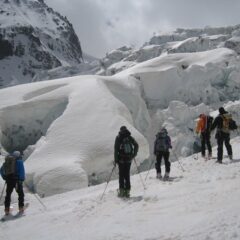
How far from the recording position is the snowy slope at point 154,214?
8.37m

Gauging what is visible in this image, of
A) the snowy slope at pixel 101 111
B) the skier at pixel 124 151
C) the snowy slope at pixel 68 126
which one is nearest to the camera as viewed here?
the skier at pixel 124 151

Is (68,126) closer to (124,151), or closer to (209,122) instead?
(209,122)

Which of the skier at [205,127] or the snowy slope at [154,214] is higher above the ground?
the skier at [205,127]

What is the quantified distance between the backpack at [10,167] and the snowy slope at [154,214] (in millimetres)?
1158

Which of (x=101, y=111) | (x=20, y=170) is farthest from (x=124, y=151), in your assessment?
(x=101, y=111)

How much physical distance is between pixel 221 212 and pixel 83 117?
64.2 ft

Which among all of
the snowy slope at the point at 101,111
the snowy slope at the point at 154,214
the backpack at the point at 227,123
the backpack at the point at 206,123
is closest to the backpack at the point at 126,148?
the snowy slope at the point at 154,214

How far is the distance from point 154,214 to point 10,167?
4457mm

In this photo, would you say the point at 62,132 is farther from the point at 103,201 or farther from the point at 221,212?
the point at 221,212

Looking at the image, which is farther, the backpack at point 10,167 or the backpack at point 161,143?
the backpack at point 161,143

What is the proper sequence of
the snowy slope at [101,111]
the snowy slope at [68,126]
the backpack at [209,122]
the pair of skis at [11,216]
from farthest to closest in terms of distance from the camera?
1. the snowy slope at [101,111]
2. the snowy slope at [68,126]
3. the backpack at [209,122]
4. the pair of skis at [11,216]

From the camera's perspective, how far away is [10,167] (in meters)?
12.6

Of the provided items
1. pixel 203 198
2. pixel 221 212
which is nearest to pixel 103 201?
pixel 203 198

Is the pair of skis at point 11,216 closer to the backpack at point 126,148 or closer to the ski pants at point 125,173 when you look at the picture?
the ski pants at point 125,173
